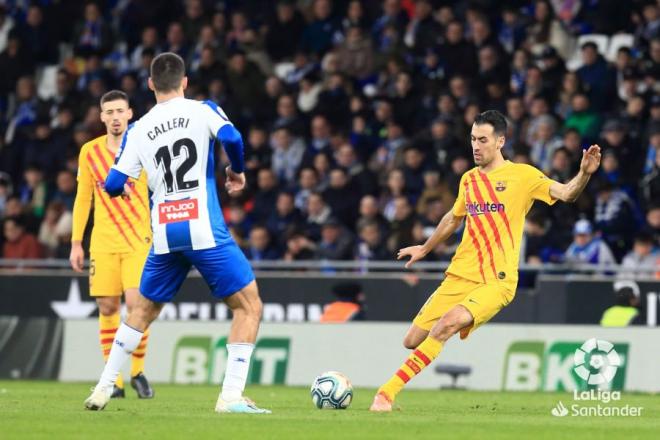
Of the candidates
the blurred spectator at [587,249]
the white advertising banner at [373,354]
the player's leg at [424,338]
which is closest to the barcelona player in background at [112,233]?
the player's leg at [424,338]

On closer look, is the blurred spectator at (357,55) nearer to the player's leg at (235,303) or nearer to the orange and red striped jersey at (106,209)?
the orange and red striped jersey at (106,209)

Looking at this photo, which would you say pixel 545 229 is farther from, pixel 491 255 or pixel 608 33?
pixel 491 255

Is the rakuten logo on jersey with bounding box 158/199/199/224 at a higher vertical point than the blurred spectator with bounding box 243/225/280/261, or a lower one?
higher

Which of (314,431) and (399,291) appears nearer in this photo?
(314,431)

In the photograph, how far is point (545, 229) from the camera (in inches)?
758

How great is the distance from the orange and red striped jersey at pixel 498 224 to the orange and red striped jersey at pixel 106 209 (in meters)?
3.28

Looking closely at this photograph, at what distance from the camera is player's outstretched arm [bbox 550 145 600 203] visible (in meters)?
11.0

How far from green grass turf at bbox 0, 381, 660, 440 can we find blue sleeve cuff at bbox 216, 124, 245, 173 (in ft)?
5.80

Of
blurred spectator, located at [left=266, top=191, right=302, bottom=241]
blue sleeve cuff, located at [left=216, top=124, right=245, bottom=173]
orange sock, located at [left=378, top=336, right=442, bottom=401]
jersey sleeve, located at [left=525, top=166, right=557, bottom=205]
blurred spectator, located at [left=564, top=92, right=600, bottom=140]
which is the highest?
blurred spectator, located at [left=564, top=92, right=600, bottom=140]

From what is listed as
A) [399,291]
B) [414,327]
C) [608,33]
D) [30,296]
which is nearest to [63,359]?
[30,296]

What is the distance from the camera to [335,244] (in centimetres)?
1988

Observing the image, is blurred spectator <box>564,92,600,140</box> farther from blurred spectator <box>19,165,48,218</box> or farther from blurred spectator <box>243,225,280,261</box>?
blurred spectator <box>19,165,48,218</box>

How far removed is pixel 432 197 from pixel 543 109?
2.08 metres

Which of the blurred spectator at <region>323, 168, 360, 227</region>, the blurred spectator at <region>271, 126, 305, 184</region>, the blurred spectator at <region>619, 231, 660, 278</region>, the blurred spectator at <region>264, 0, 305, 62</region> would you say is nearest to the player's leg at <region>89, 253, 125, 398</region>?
the blurred spectator at <region>619, 231, 660, 278</region>
